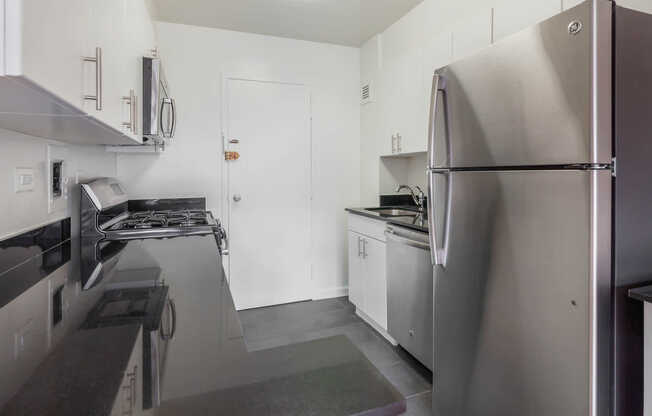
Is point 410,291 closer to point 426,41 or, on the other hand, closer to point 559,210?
point 559,210

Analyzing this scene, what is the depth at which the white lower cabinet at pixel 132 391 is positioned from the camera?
1.34 ft

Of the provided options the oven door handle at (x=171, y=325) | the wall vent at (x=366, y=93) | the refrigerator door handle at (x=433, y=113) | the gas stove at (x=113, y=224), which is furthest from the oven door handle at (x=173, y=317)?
the wall vent at (x=366, y=93)

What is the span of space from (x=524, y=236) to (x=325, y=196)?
2339 mm

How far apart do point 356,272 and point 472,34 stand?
190 centimetres

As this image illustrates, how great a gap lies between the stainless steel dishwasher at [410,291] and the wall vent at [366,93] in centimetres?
145

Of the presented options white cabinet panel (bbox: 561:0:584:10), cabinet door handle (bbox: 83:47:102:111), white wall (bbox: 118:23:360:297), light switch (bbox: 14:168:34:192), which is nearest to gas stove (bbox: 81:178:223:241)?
light switch (bbox: 14:168:34:192)

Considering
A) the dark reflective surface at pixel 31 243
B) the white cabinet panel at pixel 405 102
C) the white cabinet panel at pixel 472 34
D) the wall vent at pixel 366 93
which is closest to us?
the dark reflective surface at pixel 31 243

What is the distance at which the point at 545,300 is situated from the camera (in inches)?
49.3

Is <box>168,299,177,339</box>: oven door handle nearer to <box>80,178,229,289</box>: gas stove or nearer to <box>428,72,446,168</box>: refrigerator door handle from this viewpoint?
<box>80,178,229,289</box>: gas stove

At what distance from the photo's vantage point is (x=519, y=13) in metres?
1.82

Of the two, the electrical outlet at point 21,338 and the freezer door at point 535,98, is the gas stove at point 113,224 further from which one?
the freezer door at point 535,98

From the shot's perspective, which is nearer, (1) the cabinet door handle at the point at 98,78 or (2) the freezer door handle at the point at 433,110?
(1) the cabinet door handle at the point at 98,78

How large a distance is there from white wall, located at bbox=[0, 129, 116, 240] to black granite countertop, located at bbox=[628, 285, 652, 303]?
1974 millimetres

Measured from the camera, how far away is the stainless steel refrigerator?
112 centimetres
